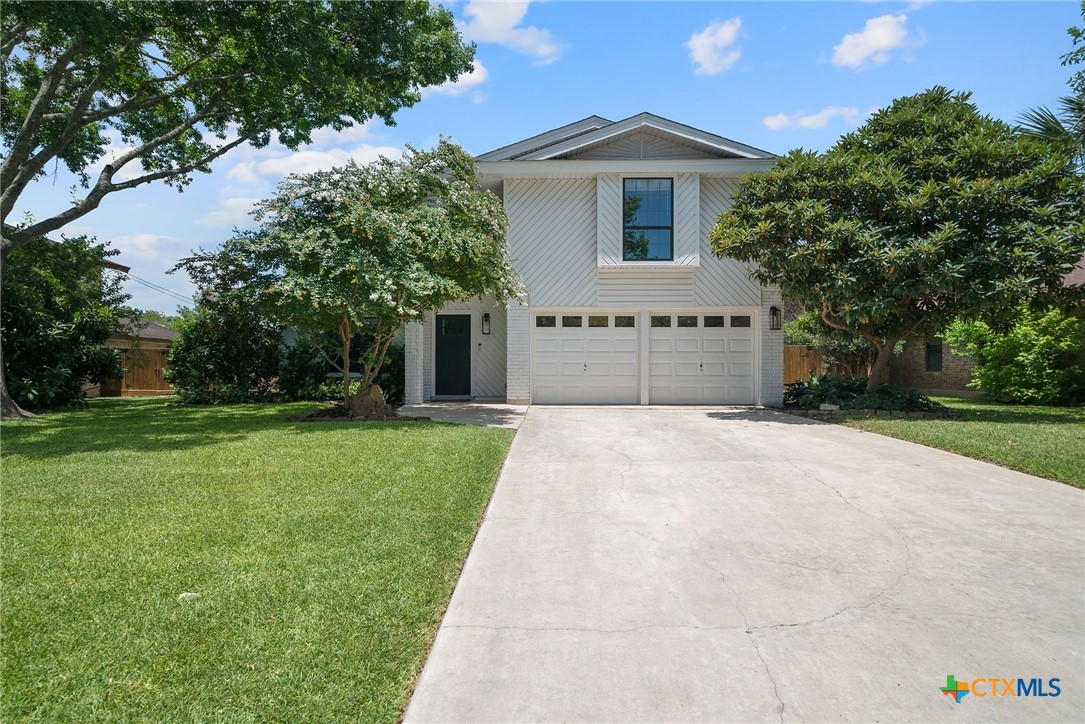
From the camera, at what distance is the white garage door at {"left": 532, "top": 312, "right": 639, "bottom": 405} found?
13539 mm

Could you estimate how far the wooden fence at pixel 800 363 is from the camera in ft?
62.7

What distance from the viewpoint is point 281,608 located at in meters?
2.92

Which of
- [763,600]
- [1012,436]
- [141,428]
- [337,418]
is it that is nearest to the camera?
[763,600]

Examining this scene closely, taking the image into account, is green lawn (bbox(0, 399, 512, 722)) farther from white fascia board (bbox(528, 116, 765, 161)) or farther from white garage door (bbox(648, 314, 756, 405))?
white fascia board (bbox(528, 116, 765, 161))

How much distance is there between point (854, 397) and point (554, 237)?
7.08m

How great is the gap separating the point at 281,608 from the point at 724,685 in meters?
2.08

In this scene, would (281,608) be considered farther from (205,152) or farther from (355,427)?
(205,152)

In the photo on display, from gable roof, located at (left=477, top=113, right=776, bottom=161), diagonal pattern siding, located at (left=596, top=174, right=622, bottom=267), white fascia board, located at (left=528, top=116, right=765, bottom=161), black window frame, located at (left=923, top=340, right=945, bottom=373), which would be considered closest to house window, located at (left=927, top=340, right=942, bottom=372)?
black window frame, located at (left=923, top=340, right=945, bottom=373)

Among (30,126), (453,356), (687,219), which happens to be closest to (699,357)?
(687,219)

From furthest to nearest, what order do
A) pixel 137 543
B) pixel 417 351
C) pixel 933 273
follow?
pixel 417 351 → pixel 933 273 → pixel 137 543

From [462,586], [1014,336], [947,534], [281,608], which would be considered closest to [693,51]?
[947,534]

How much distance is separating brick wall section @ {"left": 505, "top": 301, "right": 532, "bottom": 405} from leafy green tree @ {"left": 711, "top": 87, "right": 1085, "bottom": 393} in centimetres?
442

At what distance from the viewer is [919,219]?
10.3m

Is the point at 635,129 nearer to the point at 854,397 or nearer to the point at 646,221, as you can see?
the point at 646,221
